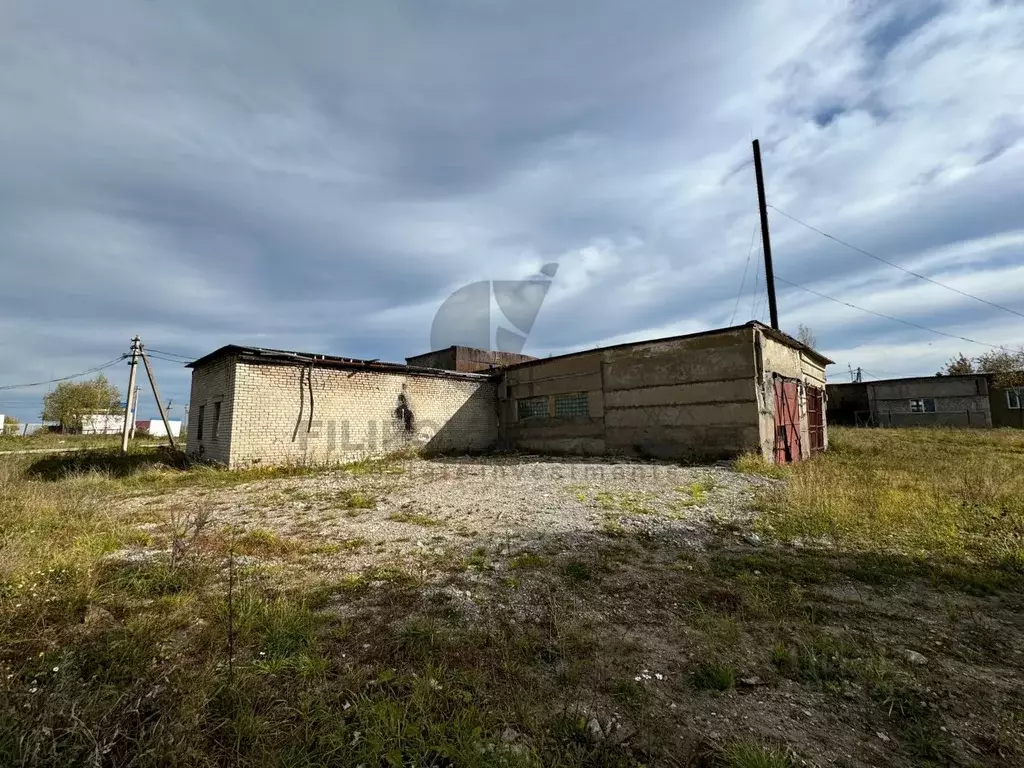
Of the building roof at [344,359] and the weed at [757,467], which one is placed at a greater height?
the building roof at [344,359]

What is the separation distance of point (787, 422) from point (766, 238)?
6.96 m

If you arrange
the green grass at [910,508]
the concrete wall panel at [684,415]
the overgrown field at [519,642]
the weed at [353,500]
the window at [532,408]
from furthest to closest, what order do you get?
the window at [532,408] < the concrete wall panel at [684,415] < the weed at [353,500] < the green grass at [910,508] < the overgrown field at [519,642]

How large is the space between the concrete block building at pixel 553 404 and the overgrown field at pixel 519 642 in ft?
17.6

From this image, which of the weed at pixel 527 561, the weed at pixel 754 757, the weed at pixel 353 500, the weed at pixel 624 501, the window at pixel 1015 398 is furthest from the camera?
the window at pixel 1015 398

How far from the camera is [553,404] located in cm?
1522

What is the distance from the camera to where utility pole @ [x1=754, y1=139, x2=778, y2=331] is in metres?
15.0

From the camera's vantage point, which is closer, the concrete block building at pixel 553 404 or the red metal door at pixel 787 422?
the concrete block building at pixel 553 404

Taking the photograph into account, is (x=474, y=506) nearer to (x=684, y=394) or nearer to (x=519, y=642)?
(x=519, y=642)

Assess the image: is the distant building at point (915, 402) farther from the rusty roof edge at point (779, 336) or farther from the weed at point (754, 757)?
the weed at point (754, 757)

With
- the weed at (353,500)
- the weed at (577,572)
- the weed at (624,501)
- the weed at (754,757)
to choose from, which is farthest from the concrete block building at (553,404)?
the weed at (754,757)

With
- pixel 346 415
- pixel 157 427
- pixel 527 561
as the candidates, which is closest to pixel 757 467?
pixel 527 561

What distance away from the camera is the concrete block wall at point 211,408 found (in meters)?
11.4

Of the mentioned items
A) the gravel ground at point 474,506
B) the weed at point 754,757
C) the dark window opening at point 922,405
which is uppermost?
the dark window opening at point 922,405

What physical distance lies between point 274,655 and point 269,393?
34.1 ft
